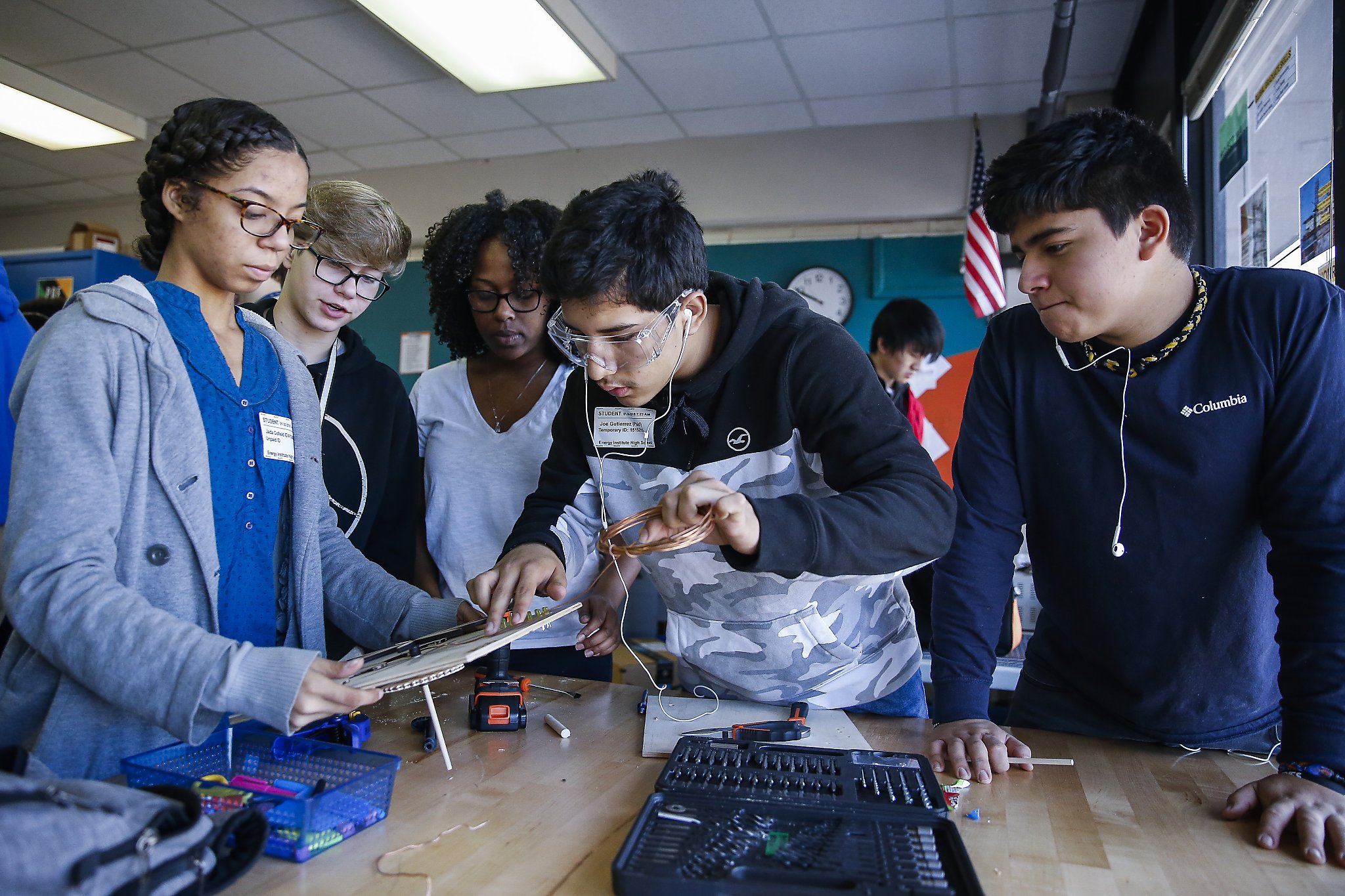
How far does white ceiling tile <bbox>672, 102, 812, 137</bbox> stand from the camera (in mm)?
5594

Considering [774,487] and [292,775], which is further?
[774,487]

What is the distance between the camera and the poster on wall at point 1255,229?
9.38 feet

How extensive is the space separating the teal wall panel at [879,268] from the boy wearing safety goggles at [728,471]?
4.19 metres

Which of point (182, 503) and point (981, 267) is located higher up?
point (981, 267)

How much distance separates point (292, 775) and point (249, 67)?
16.9 ft

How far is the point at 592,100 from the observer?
17.9 ft

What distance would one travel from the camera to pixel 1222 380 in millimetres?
1380

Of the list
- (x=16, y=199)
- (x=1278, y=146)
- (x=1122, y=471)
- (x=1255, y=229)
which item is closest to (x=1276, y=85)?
(x=1278, y=146)

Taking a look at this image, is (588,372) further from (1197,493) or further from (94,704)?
(1197,493)

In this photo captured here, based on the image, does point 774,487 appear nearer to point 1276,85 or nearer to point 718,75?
point 1276,85

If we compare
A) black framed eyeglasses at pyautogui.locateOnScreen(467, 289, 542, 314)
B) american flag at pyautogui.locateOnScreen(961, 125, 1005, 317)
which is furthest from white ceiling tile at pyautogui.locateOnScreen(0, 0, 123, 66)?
american flag at pyautogui.locateOnScreen(961, 125, 1005, 317)

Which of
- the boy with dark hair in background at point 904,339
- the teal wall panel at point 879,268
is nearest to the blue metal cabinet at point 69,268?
the teal wall panel at point 879,268

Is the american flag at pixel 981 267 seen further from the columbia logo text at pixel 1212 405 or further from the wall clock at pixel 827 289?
the columbia logo text at pixel 1212 405

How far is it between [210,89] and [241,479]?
5195 millimetres
